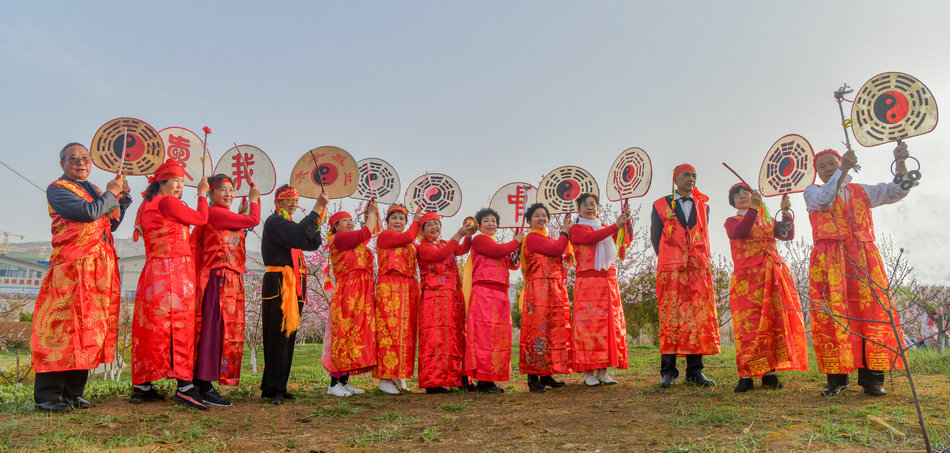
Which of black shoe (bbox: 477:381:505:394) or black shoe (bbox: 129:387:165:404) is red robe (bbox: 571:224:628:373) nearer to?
black shoe (bbox: 477:381:505:394)

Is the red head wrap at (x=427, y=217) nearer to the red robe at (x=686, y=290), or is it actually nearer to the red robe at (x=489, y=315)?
the red robe at (x=489, y=315)

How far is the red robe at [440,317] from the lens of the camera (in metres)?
5.61

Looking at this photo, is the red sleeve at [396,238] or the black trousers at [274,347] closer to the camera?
the black trousers at [274,347]

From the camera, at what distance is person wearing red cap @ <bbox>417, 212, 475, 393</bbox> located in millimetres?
5613

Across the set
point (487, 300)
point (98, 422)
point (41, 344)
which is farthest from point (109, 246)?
point (487, 300)

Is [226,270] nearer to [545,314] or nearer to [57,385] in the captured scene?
[57,385]

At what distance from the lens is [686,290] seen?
5301mm

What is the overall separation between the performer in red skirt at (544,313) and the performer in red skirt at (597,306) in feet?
0.45

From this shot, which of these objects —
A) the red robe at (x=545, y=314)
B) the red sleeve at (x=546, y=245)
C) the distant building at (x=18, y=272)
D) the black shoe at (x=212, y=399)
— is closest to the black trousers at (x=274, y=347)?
the black shoe at (x=212, y=399)


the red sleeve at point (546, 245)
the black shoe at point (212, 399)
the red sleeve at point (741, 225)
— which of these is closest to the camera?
the black shoe at point (212, 399)

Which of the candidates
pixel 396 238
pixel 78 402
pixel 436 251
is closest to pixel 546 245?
pixel 436 251

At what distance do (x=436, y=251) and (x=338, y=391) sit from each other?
168 cm

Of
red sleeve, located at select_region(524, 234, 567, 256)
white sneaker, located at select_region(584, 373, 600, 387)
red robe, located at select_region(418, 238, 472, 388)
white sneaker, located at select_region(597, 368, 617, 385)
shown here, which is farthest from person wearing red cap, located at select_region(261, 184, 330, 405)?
white sneaker, located at select_region(597, 368, 617, 385)

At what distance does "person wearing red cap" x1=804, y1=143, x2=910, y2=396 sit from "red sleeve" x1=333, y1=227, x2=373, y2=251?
3.93 meters
